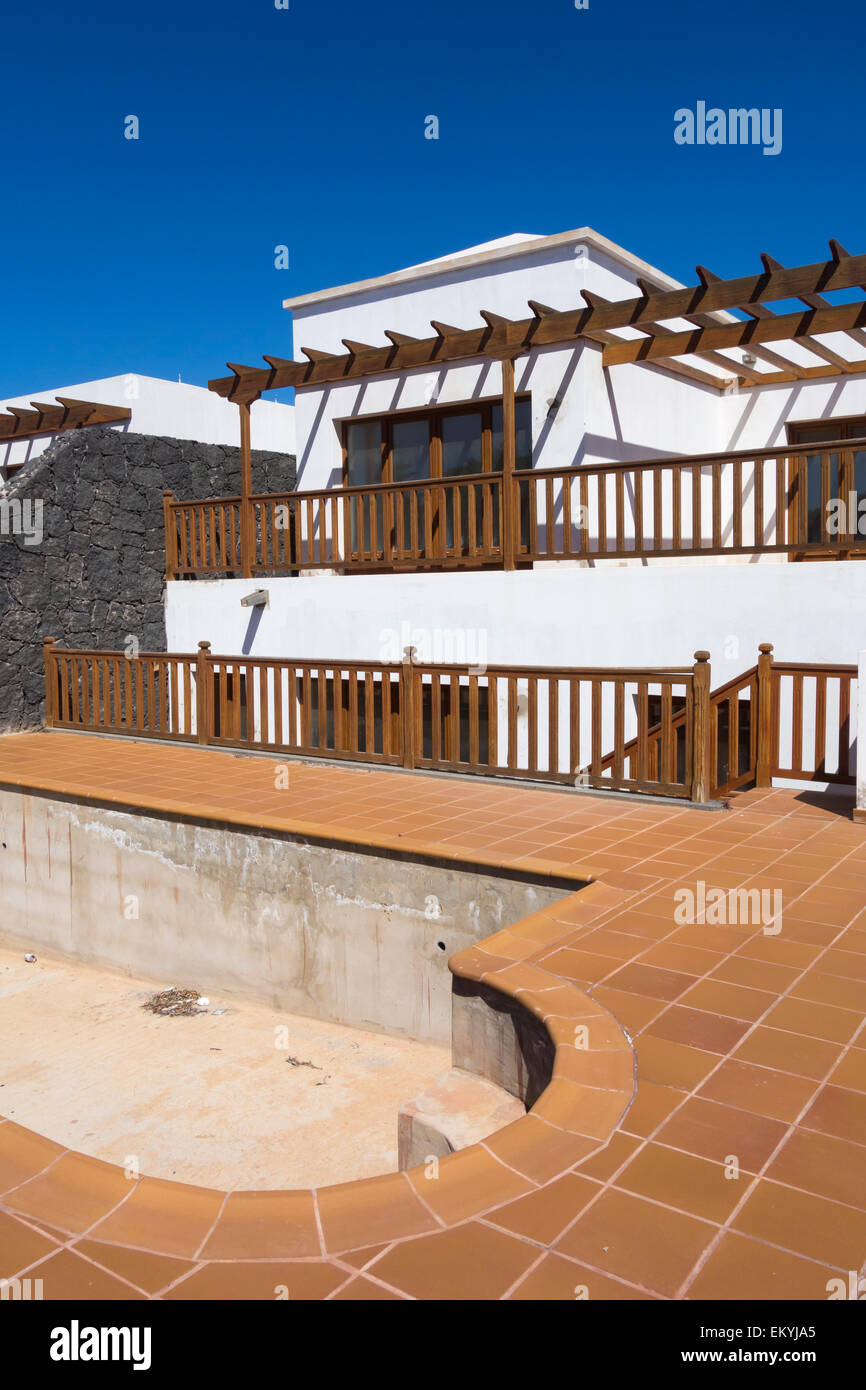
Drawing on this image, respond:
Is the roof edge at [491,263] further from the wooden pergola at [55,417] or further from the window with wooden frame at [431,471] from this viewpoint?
the wooden pergola at [55,417]

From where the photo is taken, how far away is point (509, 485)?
986 centimetres

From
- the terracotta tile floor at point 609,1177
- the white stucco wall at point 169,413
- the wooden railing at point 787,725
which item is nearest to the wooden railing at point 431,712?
the wooden railing at point 787,725

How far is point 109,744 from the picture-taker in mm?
10609

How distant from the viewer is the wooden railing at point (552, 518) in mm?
8391

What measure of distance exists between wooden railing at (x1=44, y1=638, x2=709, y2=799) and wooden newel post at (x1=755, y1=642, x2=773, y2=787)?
67cm

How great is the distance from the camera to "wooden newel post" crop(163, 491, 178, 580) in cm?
1261

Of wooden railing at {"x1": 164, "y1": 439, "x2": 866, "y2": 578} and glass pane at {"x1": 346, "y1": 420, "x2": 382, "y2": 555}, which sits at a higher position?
glass pane at {"x1": 346, "y1": 420, "x2": 382, "y2": 555}

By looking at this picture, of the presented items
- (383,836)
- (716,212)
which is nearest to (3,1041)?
(383,836)

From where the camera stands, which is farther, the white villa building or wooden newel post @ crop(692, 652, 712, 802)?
the white villa building

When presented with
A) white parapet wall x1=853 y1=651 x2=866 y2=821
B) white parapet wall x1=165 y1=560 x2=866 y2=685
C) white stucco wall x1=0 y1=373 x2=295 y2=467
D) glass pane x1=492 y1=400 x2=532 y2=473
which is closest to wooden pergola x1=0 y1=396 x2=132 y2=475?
white stucco wall x1=0 y1=373 x2=295 y2=467

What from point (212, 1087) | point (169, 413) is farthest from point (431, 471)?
point (212, 1087)

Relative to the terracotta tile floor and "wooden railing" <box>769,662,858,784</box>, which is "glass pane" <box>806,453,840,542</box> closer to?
"wooden railing" <box>769,662,858,784</box>

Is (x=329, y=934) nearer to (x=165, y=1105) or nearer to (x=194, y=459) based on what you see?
(x=165, y=1105)

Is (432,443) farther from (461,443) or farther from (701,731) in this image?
(701,731)
